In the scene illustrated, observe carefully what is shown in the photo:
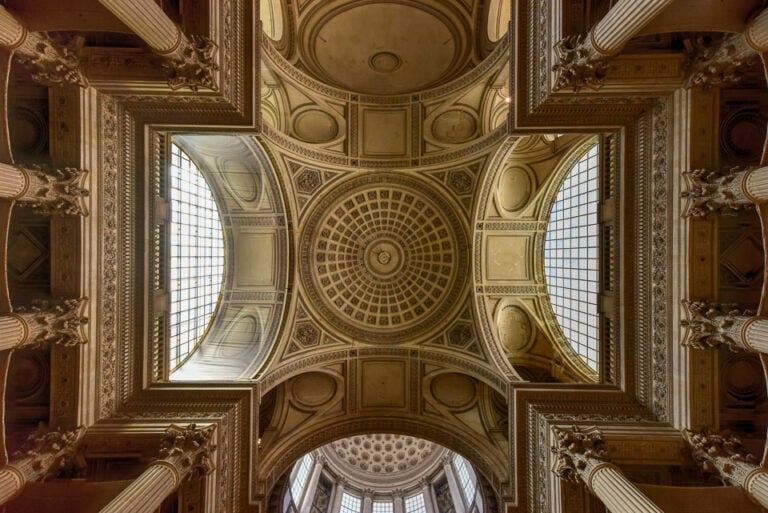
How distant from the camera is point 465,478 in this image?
3039 centimetres

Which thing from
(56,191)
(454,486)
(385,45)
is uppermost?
(385,45)

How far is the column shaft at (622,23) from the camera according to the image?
8.82 metres

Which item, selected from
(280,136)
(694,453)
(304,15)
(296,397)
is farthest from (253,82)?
(694,453)

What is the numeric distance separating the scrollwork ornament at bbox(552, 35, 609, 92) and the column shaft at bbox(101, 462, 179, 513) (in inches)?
636

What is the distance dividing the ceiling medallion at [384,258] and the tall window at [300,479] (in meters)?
14.4

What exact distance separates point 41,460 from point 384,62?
66.8 feet

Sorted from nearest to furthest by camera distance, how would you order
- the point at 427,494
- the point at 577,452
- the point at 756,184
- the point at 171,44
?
the point at 756,184
the point at 171,44
the point at 577,452
the point at 427,494

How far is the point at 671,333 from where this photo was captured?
39.9ft

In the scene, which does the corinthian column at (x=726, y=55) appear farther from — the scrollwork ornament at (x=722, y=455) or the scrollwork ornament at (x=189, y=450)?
the scrollwork ornament at (x=189, y=450)

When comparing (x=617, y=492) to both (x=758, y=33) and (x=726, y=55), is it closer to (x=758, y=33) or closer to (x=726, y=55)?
(x=758, y=33)

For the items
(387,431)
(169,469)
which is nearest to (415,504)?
(387,431)

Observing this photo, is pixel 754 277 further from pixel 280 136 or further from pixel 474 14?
pixel 280 136

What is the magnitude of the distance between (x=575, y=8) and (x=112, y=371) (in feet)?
62.9

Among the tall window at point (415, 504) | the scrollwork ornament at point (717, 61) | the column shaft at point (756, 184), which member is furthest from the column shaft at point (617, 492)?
the tall window at point (415, 504)
